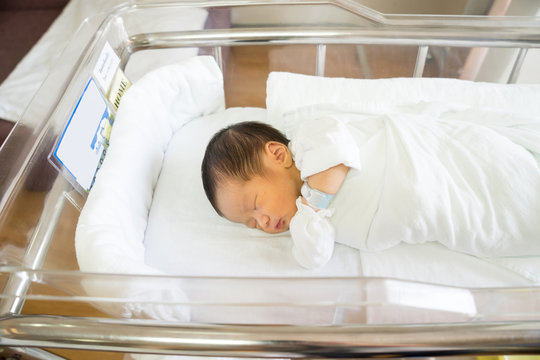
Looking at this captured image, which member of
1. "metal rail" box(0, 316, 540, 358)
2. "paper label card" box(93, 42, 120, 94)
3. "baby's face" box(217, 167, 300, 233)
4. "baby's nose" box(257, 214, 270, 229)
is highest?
"paper label card" box(93, 42, 120, 94)

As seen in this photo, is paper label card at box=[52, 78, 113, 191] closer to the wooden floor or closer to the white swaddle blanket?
the wooden floor

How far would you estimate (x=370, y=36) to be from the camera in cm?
107

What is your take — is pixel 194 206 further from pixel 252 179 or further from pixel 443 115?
pixel 443 115

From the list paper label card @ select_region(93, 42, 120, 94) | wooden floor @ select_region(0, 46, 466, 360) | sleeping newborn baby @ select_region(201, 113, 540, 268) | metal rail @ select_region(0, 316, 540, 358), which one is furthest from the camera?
paper label card @ select_region(93, 42, 120, 94)

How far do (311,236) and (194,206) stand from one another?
35 centimetres

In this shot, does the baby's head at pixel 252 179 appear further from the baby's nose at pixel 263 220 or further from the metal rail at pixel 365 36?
the metal rail at pixel 365 36

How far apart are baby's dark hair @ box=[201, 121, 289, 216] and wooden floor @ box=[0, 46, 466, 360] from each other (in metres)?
0.31

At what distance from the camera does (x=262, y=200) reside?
Result: 89cm

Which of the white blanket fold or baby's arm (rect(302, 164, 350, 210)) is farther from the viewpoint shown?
baby's arm (rect(302, 164, 350, 210))

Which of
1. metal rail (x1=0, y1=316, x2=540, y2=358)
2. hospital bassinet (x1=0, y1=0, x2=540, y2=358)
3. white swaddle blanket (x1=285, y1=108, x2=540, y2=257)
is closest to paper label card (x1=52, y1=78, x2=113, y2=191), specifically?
hospital bassinet (x1=0, y1=0, x2=540, y2=358)

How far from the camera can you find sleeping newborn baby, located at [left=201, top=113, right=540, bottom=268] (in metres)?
0.84

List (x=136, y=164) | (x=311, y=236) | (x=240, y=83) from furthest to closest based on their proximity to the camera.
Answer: (x=240, y=83)
(x=136, y=164)
(x=311, y=236)

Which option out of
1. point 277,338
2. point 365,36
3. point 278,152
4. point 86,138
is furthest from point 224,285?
point 365,36

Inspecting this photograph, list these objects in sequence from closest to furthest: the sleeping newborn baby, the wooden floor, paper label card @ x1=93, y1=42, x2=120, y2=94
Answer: the wooden floor < the sleeping newborn baby < paper label card @ x1=93, y1=42, x2=120, y2=94
